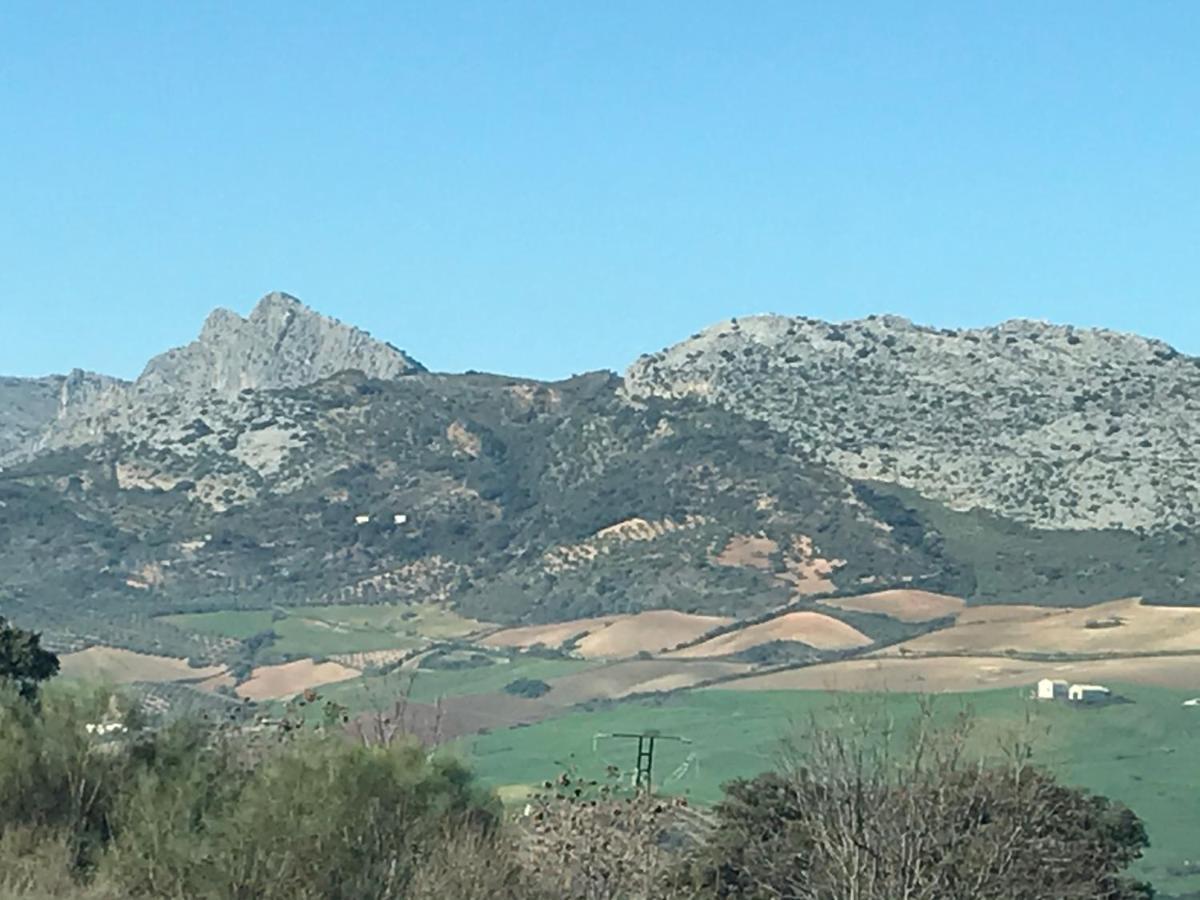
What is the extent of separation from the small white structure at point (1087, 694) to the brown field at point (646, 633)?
5848 cm

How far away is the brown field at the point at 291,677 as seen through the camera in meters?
152

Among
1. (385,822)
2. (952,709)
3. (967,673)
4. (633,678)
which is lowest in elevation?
(385,822)

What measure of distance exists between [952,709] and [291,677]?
105 metres

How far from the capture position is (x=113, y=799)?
25594 mm

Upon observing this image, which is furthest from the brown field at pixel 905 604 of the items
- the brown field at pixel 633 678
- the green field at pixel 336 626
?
the green field at pixel 336 626

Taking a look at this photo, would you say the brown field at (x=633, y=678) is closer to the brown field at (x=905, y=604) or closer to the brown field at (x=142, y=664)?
the brown field at (x=905, y=604)

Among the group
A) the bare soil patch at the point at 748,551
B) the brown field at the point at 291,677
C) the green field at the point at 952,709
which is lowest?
the green field at the point at 952,709

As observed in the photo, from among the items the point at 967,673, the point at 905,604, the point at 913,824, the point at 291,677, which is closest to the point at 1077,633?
the point at 967,673

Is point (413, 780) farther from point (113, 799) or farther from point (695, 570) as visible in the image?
point (695, 570)

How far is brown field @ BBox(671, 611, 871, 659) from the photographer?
5974 inches

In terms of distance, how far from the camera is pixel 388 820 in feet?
75.0

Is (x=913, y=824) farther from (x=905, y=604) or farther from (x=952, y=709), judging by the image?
(x=905, y=604)

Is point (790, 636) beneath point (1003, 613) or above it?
beneath

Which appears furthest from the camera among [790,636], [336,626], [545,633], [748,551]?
[748,551]
